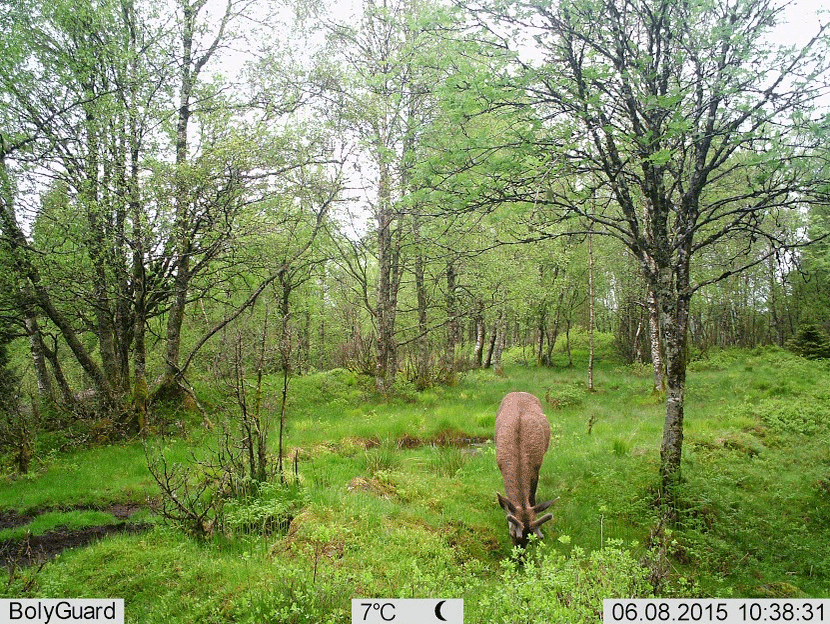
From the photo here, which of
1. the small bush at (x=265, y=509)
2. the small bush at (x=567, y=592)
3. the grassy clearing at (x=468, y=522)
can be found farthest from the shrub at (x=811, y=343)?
the small bush at (x=265, y=509)

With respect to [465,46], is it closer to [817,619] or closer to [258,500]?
[258,500]

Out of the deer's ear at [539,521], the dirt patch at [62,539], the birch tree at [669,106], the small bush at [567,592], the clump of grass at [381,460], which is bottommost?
the dirt patch at [62,539]

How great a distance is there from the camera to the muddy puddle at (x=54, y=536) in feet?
22.0

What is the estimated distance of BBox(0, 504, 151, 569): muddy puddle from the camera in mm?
6695

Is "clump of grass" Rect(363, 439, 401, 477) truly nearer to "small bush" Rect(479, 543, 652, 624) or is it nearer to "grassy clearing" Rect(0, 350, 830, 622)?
"grassy clearing" Rect(0, 350, 830, 622)

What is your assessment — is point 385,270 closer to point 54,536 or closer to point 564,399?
point 564,399

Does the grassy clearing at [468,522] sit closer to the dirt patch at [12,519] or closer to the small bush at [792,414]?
the small bush at [792,414]

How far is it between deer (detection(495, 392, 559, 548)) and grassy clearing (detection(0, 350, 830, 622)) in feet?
1.57

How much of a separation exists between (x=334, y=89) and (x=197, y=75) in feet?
13.4

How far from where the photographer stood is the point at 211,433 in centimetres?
1184

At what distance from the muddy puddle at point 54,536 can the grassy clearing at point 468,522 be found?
0.47 metres

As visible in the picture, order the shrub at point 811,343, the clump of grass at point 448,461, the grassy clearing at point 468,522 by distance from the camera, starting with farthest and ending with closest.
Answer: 1. the shrub at point 811,343
2. the clump of grass at point 448,461
3. the grassy clearing at point 468,522

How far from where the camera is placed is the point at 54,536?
7.40 m

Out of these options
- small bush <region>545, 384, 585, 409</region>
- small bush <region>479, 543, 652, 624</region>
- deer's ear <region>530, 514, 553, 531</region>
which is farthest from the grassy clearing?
small bush <region>545, 384, 585, 409</region>
